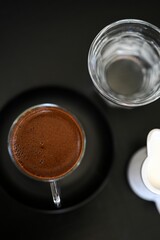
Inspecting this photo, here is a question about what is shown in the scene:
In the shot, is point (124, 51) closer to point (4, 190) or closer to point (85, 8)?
point (85, 8)

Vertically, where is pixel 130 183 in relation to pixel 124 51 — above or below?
below

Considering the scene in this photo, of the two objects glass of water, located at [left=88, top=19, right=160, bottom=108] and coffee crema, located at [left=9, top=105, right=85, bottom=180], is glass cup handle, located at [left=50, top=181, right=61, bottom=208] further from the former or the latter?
glass of water, located at [left=88, top=19, right=160, bottom=108]

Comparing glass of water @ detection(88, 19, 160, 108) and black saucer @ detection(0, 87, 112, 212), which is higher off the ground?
glass of water @ detection(88, 19, 160, 108)

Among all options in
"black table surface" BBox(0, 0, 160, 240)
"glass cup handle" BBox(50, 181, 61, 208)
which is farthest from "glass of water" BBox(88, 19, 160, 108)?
"glass cup handle" BBox(50, 181, 61, 208)

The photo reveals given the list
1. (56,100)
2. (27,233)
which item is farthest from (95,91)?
(27,233)

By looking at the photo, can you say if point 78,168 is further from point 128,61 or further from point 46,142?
point 128,61

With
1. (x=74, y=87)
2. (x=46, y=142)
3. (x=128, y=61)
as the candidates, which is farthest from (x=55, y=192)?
(x=128, y=61)

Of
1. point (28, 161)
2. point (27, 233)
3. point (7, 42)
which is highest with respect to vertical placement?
point (7, 42)
